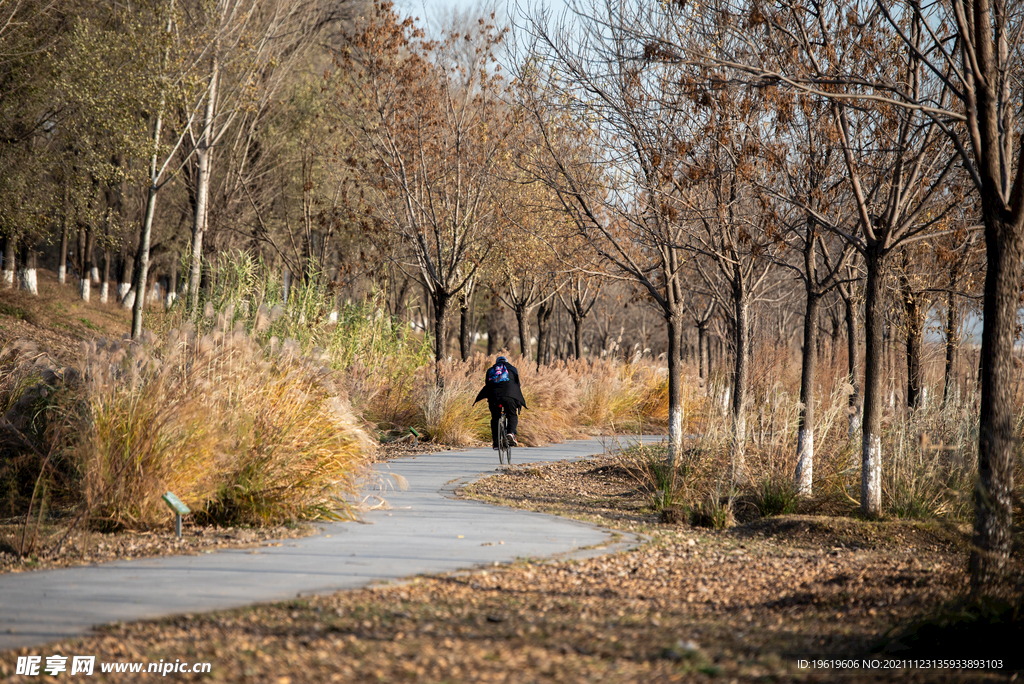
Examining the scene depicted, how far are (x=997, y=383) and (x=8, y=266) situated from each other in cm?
2846

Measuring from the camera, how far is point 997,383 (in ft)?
18.2

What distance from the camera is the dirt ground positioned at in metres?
3.64

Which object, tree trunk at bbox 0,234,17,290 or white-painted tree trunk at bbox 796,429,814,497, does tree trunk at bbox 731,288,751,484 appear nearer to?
white-painted tree trunk at bbox 796,429,814,497

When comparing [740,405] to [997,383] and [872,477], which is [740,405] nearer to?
[872,477]

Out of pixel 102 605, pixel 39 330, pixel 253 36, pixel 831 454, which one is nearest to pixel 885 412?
pixel 831 454

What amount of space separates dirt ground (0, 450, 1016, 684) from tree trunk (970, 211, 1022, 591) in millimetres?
286

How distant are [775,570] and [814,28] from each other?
581 cm

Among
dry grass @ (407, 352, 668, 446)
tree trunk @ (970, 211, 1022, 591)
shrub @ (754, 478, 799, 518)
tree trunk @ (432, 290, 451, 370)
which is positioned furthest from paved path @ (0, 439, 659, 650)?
tree trunk @ (432, 290, 451, 370)

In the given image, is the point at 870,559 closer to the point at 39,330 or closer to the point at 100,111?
the point at 100,111

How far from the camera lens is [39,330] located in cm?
2298

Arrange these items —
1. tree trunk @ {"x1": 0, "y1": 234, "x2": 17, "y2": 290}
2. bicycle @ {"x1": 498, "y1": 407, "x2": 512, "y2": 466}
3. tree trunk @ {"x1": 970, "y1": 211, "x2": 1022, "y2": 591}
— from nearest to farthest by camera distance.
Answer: tree trunk @ {"x1": 970, "y1": 211, "x2": 1022, "y2": 591}
bicycle @ {"x1": 498, "y1": 407, "x2": 512, "y2": 466}
tree trunk @ {"x1": 0, "y1": 234, "x2": 17, "y2": 290}

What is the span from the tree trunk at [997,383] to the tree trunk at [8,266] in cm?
2408

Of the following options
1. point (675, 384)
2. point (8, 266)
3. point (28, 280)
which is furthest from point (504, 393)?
point (28, 280)

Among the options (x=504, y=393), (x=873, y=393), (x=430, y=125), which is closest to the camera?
(x=873, y=393)
